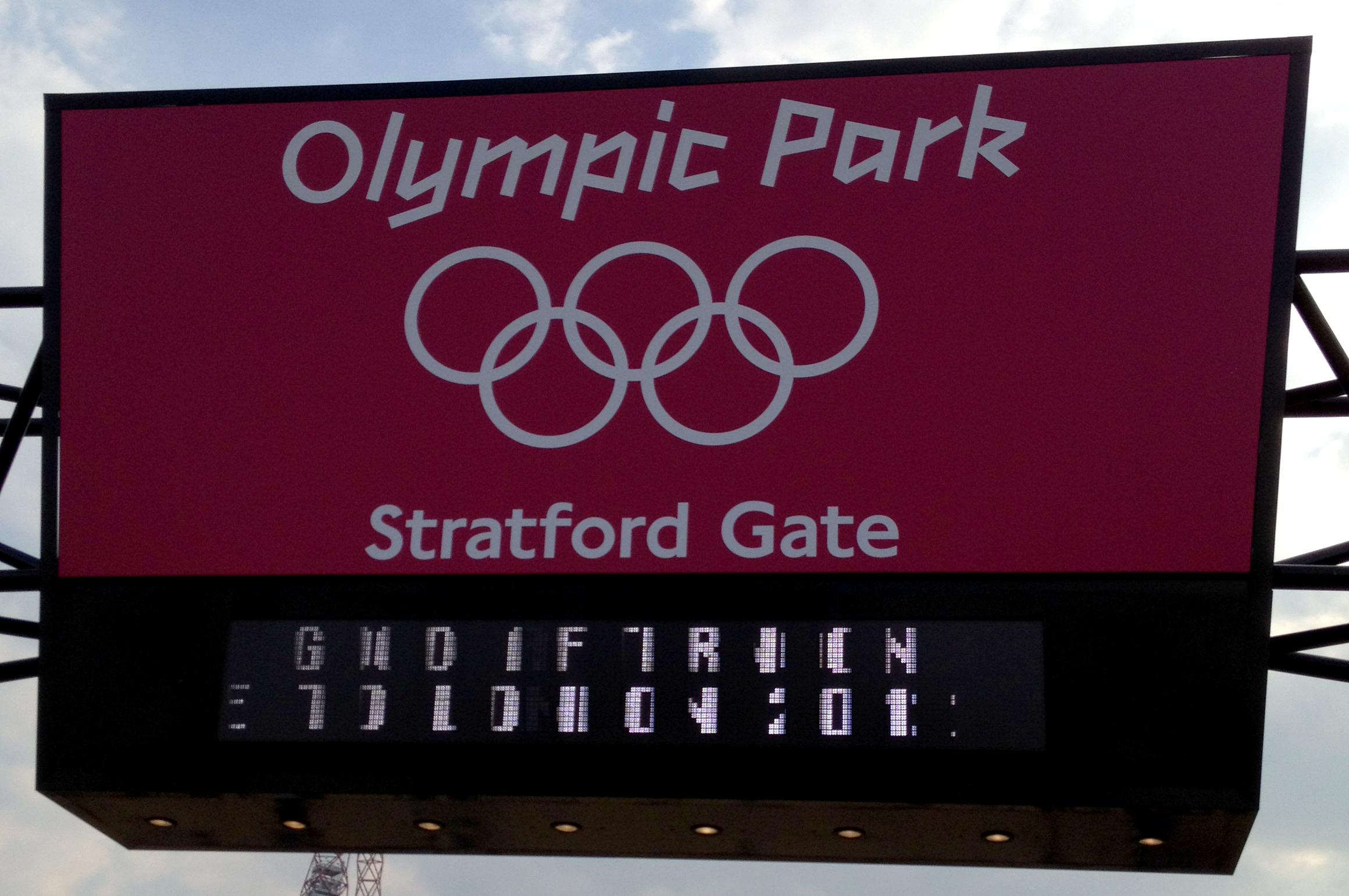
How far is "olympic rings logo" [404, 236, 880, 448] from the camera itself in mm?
7625

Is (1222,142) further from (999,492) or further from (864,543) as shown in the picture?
(864,543)

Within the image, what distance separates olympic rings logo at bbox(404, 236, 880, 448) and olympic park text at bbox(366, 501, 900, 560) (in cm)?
36

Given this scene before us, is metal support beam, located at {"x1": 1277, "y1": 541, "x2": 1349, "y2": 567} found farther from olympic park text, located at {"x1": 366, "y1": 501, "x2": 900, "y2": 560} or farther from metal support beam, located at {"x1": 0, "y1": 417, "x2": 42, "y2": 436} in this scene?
metal support beam, located at {"x1": 0, "y1": 417, "x2": 42, "y2": 436}

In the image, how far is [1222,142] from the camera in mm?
7641

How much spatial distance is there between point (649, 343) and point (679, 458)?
557 millimetres

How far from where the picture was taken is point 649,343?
7.77m

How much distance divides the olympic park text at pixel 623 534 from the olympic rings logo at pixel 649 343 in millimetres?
361

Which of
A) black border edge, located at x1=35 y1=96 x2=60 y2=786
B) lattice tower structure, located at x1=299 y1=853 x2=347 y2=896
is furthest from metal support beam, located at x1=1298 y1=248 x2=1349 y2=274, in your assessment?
lattice tower structure, located at x1=299 y1=853 x2=347 y2=896

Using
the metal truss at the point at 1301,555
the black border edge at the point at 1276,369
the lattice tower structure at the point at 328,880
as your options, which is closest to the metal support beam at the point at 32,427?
the metal truss at the point at 1301,555

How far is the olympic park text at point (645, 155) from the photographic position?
7.88 m

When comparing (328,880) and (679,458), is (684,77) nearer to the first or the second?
(679,458)

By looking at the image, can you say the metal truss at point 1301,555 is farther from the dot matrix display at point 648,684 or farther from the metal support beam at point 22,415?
the dot matrix display at point 648,684

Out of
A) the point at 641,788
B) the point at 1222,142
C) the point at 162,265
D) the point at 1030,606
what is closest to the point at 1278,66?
the point at 1222,142

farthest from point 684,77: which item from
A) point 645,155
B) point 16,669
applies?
point 16,669
